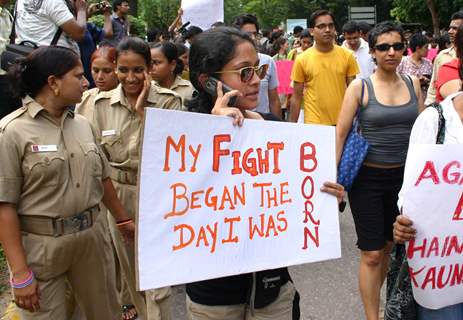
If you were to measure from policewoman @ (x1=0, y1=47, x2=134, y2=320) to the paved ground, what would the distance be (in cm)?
137

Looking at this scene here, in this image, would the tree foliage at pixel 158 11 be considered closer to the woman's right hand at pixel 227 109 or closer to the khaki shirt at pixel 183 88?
the khaki shirt at pixel 183 88

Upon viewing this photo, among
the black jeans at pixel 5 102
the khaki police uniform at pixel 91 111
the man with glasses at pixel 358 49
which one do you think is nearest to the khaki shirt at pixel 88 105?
the khaki police uniform at pixel 91 111

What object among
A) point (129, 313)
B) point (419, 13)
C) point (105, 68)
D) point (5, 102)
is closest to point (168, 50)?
point (105, 68)

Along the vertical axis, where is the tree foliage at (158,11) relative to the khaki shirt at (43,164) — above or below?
above

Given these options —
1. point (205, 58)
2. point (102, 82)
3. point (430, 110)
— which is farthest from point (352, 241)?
point (205, 58)

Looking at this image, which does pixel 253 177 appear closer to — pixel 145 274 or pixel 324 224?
pixel 324 224

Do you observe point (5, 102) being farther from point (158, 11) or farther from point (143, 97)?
point (158, 11)

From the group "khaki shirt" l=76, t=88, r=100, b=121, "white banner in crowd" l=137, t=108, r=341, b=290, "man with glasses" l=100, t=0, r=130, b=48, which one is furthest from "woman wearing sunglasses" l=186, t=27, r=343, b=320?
"man with glasses" l=100, t=0, r=130, b=48

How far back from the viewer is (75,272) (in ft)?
8.79

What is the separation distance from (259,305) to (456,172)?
0.91m

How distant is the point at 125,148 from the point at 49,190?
79 cm

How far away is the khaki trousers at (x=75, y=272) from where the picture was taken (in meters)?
2.47

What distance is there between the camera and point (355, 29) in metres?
7.29

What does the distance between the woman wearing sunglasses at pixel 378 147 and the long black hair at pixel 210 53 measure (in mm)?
1345
